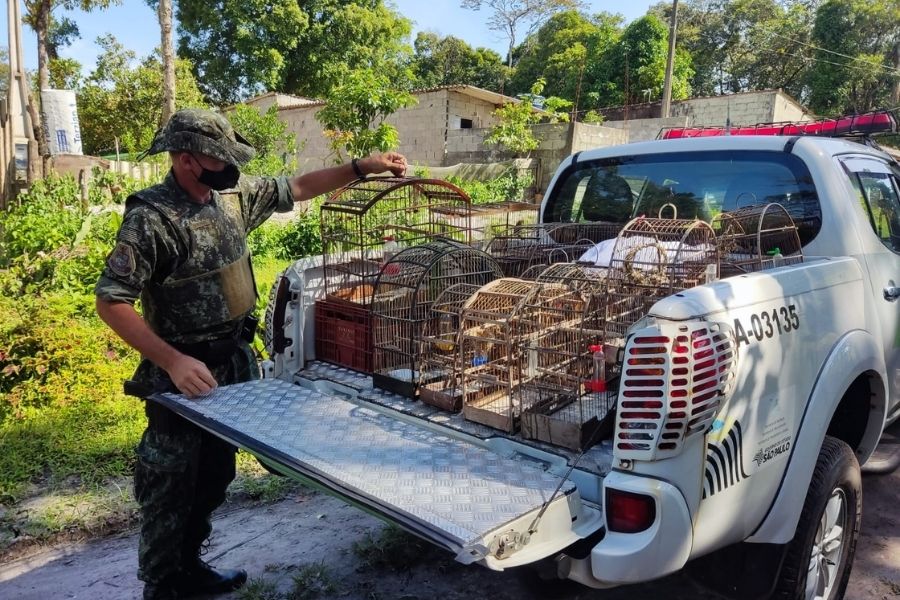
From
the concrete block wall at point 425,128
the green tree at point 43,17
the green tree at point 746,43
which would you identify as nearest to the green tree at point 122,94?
the green tree at point 43,17

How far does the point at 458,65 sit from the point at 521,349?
37.6m

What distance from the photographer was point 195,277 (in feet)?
8.65

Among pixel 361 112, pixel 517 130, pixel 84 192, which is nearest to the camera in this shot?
pixel 84 192

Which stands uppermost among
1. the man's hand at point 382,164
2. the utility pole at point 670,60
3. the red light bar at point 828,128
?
the utility pole at point 670,60

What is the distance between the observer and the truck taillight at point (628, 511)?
185 cm

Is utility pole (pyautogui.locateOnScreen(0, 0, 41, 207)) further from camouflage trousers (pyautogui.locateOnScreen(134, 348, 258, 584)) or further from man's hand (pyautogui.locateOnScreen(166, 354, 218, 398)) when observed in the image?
man's hand (pyautogui.locateOnScreen(166, 354, 218, 398))

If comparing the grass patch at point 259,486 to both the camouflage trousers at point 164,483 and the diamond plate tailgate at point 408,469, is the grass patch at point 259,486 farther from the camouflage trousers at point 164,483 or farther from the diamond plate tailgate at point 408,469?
the diamond plate tailgate at point 408,469

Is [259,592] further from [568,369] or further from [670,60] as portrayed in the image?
[670,60]

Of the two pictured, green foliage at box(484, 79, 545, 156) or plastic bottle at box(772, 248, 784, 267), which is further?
green foliage at box(484, 79, 545, 156)

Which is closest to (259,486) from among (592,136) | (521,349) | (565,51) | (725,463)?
(521,349)

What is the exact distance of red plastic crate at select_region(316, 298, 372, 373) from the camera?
10.5ft

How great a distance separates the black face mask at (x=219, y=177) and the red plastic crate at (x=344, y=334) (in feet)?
2.84

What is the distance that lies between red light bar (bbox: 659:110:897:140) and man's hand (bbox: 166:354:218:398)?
12.9 ft

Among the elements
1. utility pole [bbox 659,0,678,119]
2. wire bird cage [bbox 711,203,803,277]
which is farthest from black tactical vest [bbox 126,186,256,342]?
utility pole [bbox 659,0,678,119]
